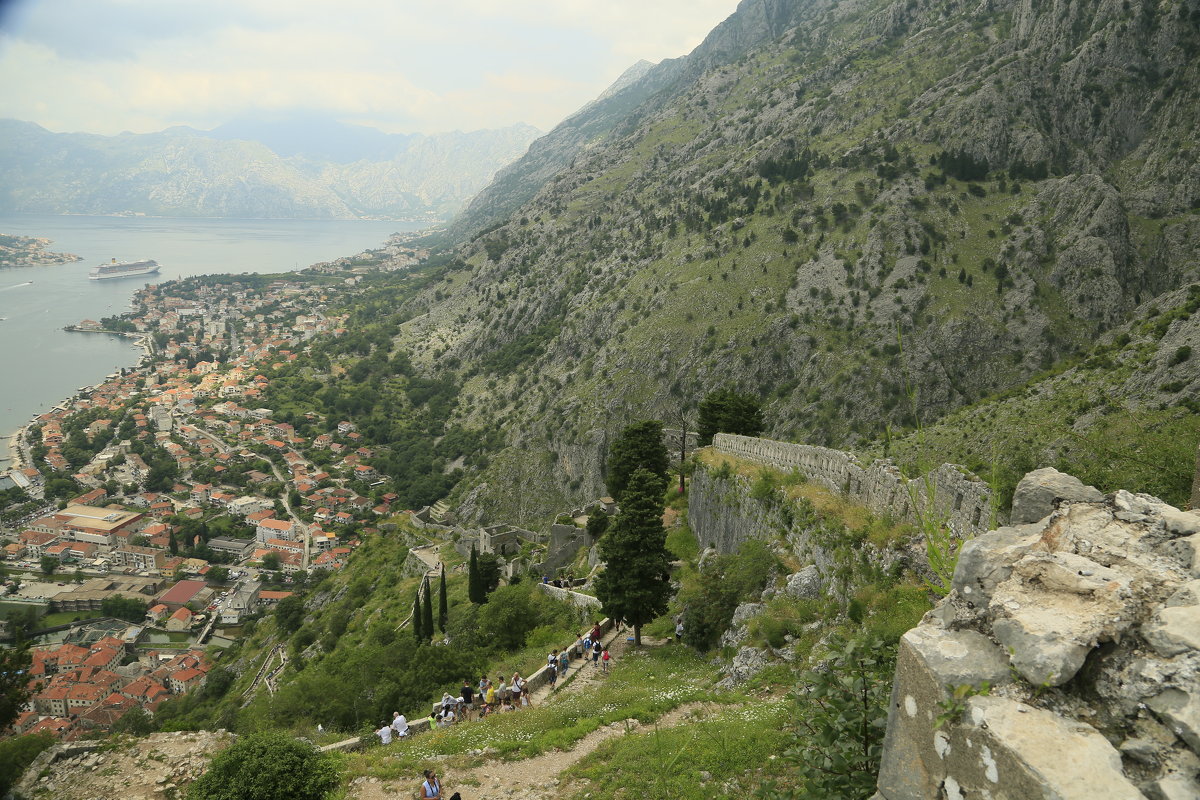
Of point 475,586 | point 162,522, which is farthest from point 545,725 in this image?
point 162,522

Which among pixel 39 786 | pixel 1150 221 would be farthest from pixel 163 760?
pixel 1150 221

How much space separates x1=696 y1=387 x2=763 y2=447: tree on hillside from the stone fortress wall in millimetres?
7516

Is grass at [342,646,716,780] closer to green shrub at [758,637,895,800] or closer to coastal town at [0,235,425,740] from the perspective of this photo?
green shrub at [758,637,895,800]

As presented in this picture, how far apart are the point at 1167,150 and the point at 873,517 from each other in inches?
2271

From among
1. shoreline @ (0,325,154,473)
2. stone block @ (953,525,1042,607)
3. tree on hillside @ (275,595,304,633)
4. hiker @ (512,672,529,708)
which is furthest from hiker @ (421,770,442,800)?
shoreline @ (0,325,154,473)

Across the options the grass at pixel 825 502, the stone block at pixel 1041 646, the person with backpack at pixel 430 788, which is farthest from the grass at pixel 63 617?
the stone block at pixel 1041 646

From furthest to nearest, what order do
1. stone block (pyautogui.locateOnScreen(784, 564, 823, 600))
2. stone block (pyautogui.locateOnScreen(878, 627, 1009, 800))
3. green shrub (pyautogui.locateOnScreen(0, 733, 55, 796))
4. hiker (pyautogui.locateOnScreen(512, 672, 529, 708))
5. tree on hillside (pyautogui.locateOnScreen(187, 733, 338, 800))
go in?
hiker (pyautogui.locateOnScreen(512, 672, 529, 708)) → stone block (pyautogui.locateOnScreen(784, 564, 823, 600)) → green shrub (pyautogui.locateOnScreen(0, 733, 55, 796)) → tree on hillside (pyautogui.locateOnScreen(187, 733, 338, 800)) → stone block (pyautogui.locateOnScreen(878, 627, 1009, 800))

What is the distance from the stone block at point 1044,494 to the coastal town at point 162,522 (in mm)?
38100

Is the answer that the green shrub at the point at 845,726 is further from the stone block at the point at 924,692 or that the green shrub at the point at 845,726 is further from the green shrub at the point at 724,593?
the green shrub at the point at 724,593

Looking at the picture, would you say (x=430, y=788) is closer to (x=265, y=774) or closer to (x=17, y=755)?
(x=265, y=774)

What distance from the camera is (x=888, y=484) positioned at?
12.6 meters

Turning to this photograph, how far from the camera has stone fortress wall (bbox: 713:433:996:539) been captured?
30.0 ft

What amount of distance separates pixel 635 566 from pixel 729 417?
49.7 ft

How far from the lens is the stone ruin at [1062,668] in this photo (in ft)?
7.25
